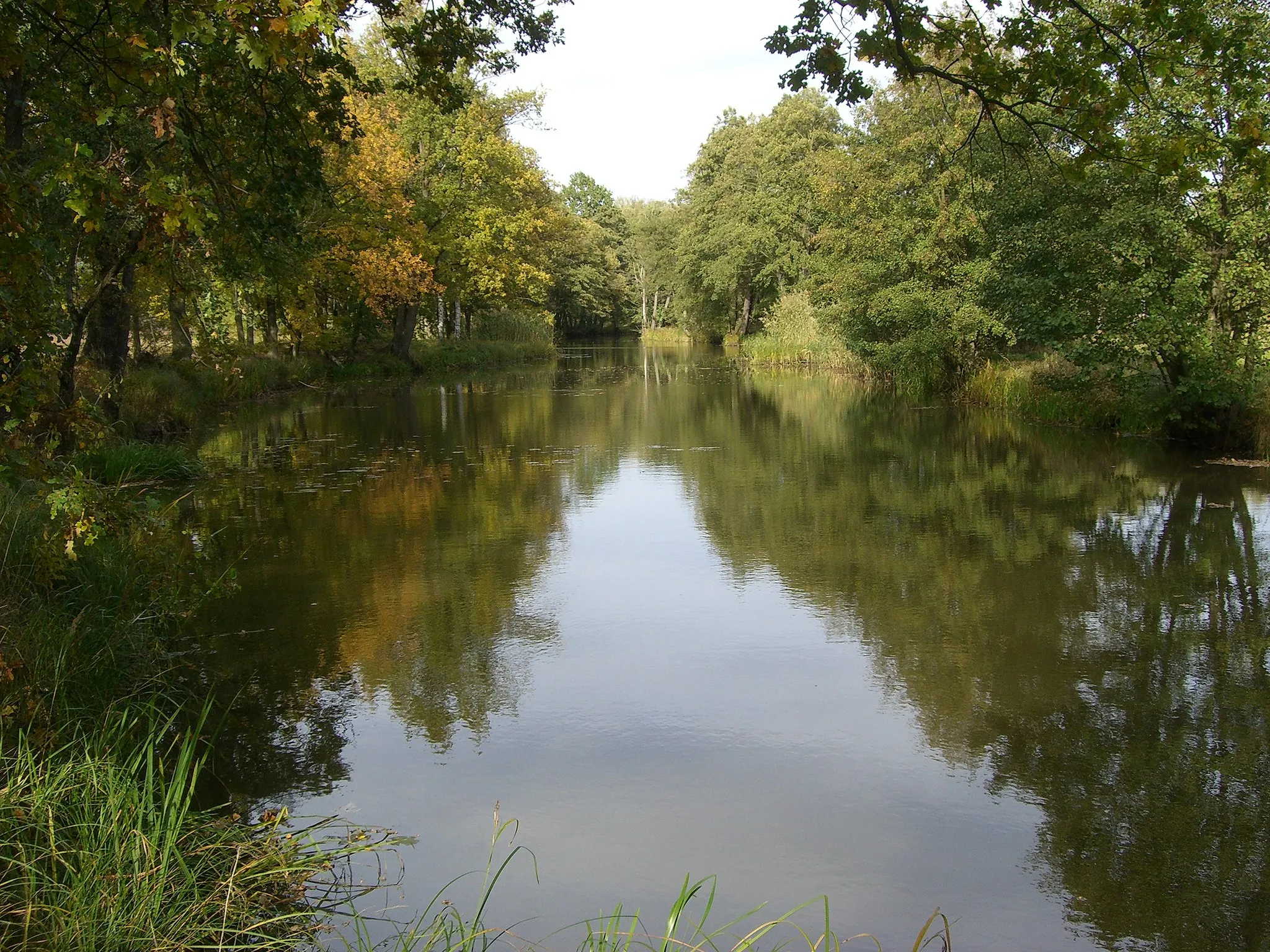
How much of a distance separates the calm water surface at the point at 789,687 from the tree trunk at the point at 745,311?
37640 mm

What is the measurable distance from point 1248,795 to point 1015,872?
4.73 feet

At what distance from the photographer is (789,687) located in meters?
6.38

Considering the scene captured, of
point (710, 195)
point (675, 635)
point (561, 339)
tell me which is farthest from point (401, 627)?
point (561, 339)

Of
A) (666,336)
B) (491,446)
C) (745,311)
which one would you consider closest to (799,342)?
(745,311)

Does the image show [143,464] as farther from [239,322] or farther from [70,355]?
[239,322]

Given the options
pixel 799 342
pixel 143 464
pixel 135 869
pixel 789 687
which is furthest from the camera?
pixel 799 342

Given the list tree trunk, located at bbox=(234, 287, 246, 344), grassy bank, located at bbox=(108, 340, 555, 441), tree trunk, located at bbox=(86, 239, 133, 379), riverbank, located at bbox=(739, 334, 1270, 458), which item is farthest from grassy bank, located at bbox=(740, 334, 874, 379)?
tree trunk, located at bbox=(86, 239, 133, 379)

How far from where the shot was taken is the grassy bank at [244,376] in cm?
1564

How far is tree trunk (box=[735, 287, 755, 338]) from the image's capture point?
50.3 m

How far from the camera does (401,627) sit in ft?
24.5

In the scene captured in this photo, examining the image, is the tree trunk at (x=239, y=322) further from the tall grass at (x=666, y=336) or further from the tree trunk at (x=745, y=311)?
the tall grass at (x=666, y=336)

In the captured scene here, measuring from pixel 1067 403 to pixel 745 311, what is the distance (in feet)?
108

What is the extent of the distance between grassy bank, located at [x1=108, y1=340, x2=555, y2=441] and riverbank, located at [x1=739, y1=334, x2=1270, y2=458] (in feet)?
44.1

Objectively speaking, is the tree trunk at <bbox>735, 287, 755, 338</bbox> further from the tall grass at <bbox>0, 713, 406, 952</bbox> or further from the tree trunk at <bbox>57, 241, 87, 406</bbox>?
the tall grass at <bbox>0, 713, 406, 952</bbox>
